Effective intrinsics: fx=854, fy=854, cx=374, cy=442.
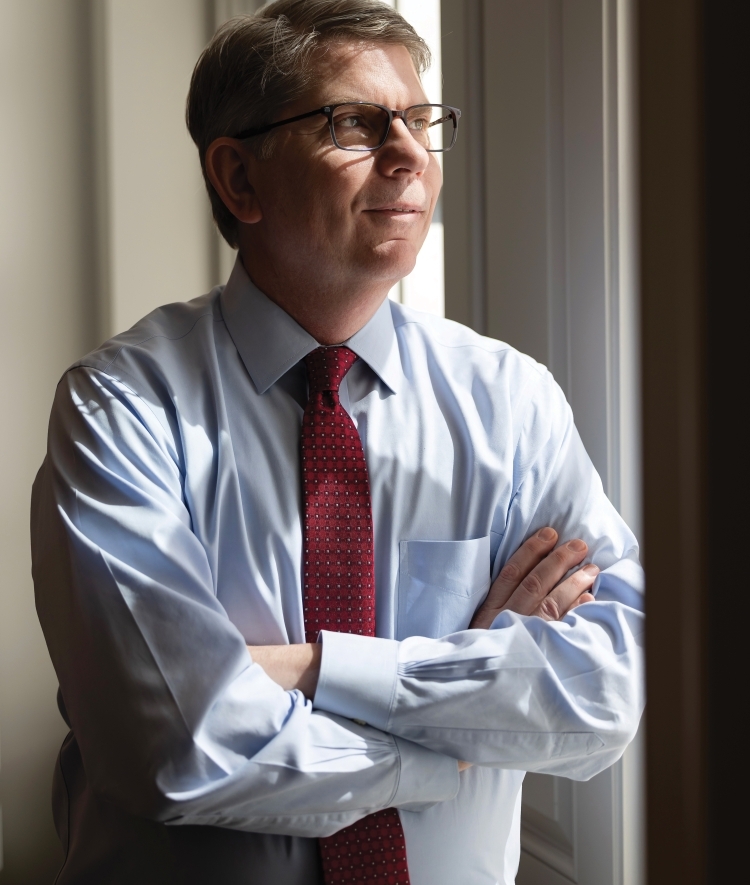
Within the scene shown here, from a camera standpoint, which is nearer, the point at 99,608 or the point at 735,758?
the point at 735,758

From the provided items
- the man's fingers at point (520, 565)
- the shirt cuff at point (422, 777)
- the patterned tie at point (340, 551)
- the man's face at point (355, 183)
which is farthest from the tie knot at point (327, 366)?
the shirt cuff at point (422, 777)

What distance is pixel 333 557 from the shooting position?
1.29 meters

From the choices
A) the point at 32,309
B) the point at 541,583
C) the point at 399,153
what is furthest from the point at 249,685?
the point at 32,309

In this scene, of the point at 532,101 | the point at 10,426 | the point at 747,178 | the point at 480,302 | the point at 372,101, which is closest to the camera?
the point at 747,178

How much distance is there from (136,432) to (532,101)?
3.17 ft

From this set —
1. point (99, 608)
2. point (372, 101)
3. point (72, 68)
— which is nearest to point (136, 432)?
point (99, 608)

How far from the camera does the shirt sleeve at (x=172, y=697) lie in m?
1.05

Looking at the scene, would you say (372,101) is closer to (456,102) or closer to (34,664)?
(456,102)

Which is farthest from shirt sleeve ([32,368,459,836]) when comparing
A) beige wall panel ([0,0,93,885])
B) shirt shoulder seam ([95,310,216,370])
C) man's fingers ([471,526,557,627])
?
beige wall panel ([0,0,93,885])

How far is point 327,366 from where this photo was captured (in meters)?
1.39

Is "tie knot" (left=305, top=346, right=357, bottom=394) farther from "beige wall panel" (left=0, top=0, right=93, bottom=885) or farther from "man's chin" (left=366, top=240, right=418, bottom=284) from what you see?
"beige wall panel" (left=0, top=0, right=93, bottom=885)

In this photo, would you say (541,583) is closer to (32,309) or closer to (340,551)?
(340,551)

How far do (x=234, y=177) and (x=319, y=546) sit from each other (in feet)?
2.20

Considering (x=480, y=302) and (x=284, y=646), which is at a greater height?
(x=480, y=302)
